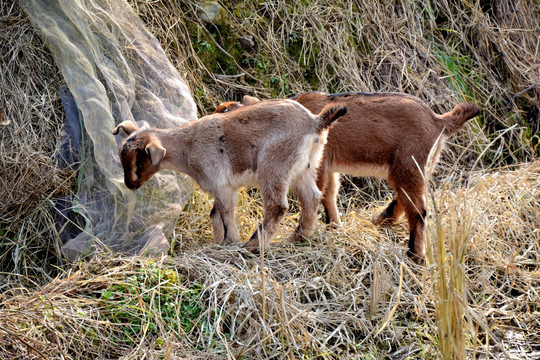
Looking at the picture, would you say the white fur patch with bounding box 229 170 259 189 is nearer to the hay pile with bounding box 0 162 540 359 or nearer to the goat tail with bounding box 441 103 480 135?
the hay pile with bounding box 0 162 540 359

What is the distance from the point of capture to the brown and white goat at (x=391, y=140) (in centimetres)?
556

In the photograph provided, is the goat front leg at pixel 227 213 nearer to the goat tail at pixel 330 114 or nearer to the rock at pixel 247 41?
the goat tail at pixel 330 114

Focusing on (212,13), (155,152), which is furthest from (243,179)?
(212,13)

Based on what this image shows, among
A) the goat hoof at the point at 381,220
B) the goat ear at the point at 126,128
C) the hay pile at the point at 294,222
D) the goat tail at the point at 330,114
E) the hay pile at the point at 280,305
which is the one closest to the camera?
the hay pile at the point at 280,305

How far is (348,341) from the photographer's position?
14.1ft

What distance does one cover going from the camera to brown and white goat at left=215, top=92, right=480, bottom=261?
18.2 feet

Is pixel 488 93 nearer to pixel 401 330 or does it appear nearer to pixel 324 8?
pixel 324 8

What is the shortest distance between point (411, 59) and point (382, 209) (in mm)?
2464

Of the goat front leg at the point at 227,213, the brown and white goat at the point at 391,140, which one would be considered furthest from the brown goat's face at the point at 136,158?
the brown and white goat at the point at 391,140

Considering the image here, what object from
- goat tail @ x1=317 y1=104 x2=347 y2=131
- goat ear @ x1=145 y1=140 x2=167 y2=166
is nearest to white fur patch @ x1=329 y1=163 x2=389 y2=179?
goat tail @ x1=317 y1=104 x2=347 y2=131

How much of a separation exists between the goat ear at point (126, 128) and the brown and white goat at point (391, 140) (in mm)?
860

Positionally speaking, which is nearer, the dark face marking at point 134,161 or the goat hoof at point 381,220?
the dark face marking at point 134,161

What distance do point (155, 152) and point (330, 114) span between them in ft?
4.75

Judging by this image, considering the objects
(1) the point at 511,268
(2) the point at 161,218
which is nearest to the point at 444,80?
(1) the point at 511,268
